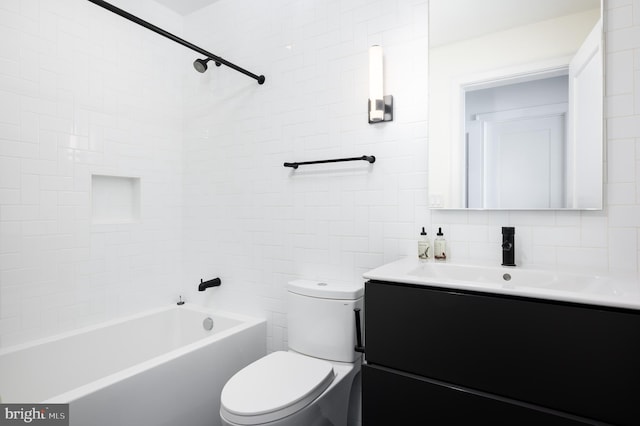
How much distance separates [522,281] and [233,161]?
1837 millimetres

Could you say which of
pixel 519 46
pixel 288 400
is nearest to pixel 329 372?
pixel 288 400

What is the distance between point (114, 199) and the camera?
2293mm

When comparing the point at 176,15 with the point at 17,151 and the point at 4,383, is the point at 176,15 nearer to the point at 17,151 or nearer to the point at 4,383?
the point at 17,151

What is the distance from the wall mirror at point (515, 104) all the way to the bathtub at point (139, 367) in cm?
140

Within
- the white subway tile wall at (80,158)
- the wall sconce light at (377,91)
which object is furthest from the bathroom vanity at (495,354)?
the white subway tile wall at (80,158)

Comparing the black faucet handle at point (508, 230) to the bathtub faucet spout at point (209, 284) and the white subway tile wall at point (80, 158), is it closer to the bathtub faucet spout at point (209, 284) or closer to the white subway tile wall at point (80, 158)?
the bathtub faucet spout at point (209, 284)

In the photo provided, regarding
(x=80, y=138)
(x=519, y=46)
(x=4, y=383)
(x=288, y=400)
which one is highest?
(x=519, y=46)

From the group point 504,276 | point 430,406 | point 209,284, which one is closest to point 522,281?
point 504,276

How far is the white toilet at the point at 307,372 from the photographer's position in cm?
128

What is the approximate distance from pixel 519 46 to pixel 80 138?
7.88 feet

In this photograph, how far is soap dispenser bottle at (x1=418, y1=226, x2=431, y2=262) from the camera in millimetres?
1610

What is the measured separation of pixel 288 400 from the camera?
1.30 metres

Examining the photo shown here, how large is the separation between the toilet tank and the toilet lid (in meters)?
0.09

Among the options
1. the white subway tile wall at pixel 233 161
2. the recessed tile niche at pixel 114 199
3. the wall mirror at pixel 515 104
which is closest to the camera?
the wall mirror at pixel 515 104
